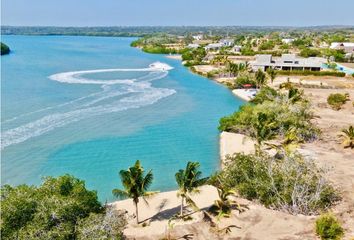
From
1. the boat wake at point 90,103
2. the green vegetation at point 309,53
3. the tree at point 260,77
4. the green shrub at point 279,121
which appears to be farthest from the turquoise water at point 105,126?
the green vegetation at point 309,53

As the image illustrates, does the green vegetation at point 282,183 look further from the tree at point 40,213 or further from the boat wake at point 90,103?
the boat wake at point 90,103

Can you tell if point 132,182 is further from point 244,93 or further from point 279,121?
point 244,93

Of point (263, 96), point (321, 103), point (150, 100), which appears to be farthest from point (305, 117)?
point (150, 100)

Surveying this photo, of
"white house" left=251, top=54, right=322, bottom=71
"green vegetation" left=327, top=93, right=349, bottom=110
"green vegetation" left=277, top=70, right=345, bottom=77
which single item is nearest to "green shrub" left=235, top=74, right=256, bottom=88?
"white house" left=251, top=54, right=322, bottom=71

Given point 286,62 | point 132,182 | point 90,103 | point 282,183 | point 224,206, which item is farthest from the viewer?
point 286,62

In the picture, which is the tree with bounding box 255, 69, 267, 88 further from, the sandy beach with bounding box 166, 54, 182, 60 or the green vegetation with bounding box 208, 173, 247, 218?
the sandy beach with bounding box 166, 54, 182, 60

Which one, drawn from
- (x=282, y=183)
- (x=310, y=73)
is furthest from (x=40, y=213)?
(x=310, y=73)

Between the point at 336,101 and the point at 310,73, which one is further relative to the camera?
the point at 310,73

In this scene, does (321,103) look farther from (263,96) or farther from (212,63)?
(212,63)
